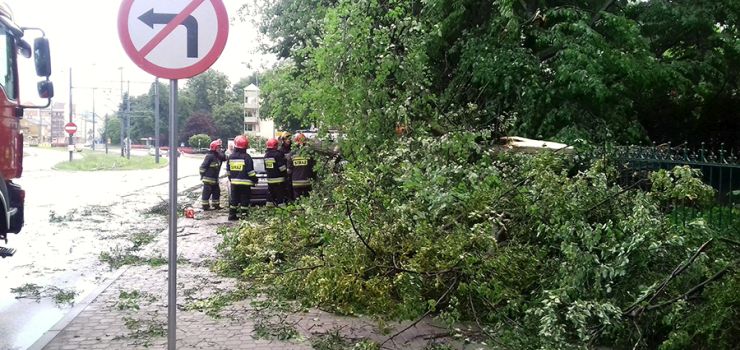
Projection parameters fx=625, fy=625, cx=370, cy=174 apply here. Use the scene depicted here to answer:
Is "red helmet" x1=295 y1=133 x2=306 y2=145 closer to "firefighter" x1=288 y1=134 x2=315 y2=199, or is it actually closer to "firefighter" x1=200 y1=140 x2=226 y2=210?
"firefighter" x1=288 y1=134 x2=315 y2=199

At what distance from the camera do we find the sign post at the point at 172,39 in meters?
3.81

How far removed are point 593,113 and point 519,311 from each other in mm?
5787

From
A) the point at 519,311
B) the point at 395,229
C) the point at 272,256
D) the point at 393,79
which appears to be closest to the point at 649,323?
the point at 519,311

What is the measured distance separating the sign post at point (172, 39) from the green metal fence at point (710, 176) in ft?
12.9

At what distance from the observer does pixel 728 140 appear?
1425 centimetres

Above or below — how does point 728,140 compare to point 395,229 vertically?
above

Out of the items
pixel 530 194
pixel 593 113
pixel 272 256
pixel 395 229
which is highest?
pixel 593 113

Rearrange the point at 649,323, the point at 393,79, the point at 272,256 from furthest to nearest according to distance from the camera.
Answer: the point at 393,79
the point at 272,256
the point at 649,323

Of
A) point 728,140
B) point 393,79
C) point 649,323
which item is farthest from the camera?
point 728,140

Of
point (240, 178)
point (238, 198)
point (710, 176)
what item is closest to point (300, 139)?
point (240, 178)

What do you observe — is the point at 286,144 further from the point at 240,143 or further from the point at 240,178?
the point at 240,178

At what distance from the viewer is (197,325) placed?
552 cm

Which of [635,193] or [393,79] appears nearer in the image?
[635,193]

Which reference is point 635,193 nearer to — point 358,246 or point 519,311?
point 519,311
